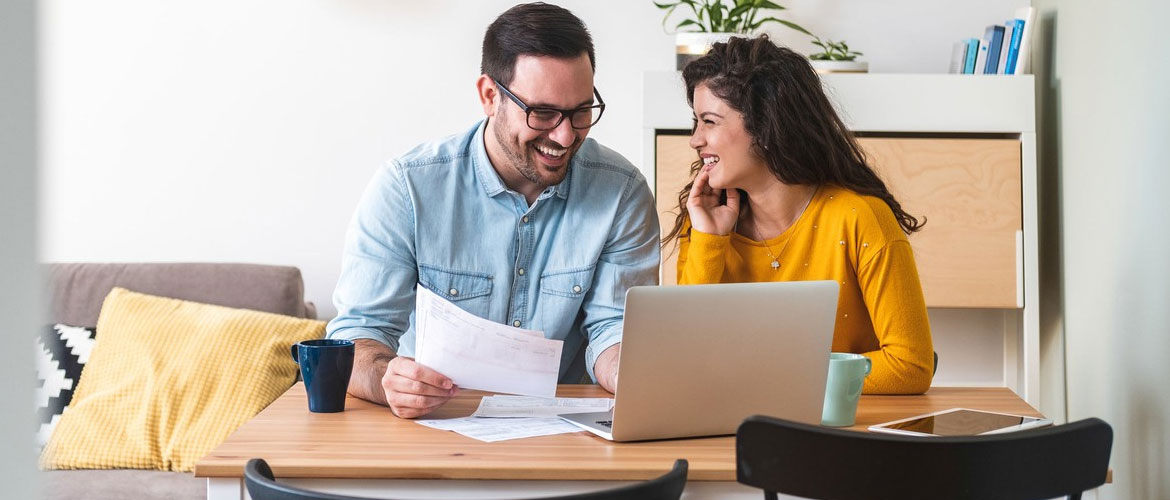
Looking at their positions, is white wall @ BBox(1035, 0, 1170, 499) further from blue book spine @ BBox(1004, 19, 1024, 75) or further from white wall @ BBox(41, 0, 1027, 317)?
white wall @ BBox(41, 0, 1027, 317)

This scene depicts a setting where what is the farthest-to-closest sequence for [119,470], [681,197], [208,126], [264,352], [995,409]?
1. [208,126]
2. [264,352]
3. [119,470]
4. [681,197]
5. [995,409]

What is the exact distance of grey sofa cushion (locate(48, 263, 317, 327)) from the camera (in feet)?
8.86

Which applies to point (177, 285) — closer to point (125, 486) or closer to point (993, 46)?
point (125, 486)

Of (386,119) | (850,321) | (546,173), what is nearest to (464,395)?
(546,173)

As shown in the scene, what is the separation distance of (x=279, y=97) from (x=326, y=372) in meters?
1.88

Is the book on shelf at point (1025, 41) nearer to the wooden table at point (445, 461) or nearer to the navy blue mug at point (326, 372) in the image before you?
the wooden table at point (445, 461)

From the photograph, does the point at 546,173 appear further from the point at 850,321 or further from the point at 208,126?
the point at 208,126

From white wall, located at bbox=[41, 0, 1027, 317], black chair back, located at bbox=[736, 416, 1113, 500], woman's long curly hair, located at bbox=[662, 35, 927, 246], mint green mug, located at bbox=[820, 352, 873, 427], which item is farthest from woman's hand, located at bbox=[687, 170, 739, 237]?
white wall, located at bbox=[41, 0, 1027, 317]

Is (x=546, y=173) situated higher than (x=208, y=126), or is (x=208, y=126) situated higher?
(x=208, y=126)

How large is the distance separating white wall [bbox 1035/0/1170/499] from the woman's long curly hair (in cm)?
53

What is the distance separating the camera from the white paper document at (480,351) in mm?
1333

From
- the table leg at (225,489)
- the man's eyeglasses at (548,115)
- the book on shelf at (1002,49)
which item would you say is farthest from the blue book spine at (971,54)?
the table leg at (225,489)

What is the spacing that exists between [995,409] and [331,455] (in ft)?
2.99

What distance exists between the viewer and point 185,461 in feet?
7.60
